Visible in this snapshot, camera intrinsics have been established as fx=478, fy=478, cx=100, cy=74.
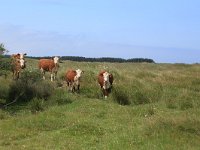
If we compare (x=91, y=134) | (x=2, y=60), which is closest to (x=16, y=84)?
(x=2, y=60)

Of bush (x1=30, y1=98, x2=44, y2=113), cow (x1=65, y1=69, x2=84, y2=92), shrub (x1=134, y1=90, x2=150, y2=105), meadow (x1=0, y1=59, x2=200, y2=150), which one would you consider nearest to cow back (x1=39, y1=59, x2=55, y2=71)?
meadow (x1=0, y1=59, x2=200, y2=150)

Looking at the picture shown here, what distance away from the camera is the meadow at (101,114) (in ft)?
48.0

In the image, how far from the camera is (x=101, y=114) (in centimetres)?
2072

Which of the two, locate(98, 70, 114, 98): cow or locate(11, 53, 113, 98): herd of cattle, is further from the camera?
locate(11, 53, 113, 98): herd of cattle

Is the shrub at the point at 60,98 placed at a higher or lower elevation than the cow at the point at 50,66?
lower

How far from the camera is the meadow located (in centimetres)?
1463

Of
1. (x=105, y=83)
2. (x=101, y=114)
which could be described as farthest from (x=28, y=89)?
(x=101, y=114)

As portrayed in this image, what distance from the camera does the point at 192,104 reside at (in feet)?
75.4

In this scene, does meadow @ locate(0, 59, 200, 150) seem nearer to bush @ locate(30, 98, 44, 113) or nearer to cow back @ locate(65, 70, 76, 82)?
bush @ locate(30, 98, 44, 113)

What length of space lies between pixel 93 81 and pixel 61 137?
1564cm

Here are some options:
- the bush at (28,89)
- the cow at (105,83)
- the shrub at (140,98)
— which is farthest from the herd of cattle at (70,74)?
the shrub at (140,98)

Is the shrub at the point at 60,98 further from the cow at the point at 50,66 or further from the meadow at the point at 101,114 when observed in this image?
the cow at the point at 50,66

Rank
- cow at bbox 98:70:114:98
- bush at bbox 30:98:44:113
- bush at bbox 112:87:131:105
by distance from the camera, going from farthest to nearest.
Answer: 1. cow at bbox 98:70:114:98
2. bush at bbox 112:87:131:105
3. bush at bbox 30:98:44:113

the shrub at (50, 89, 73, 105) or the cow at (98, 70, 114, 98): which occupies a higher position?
the cow at (98, 70, 114, 98)
